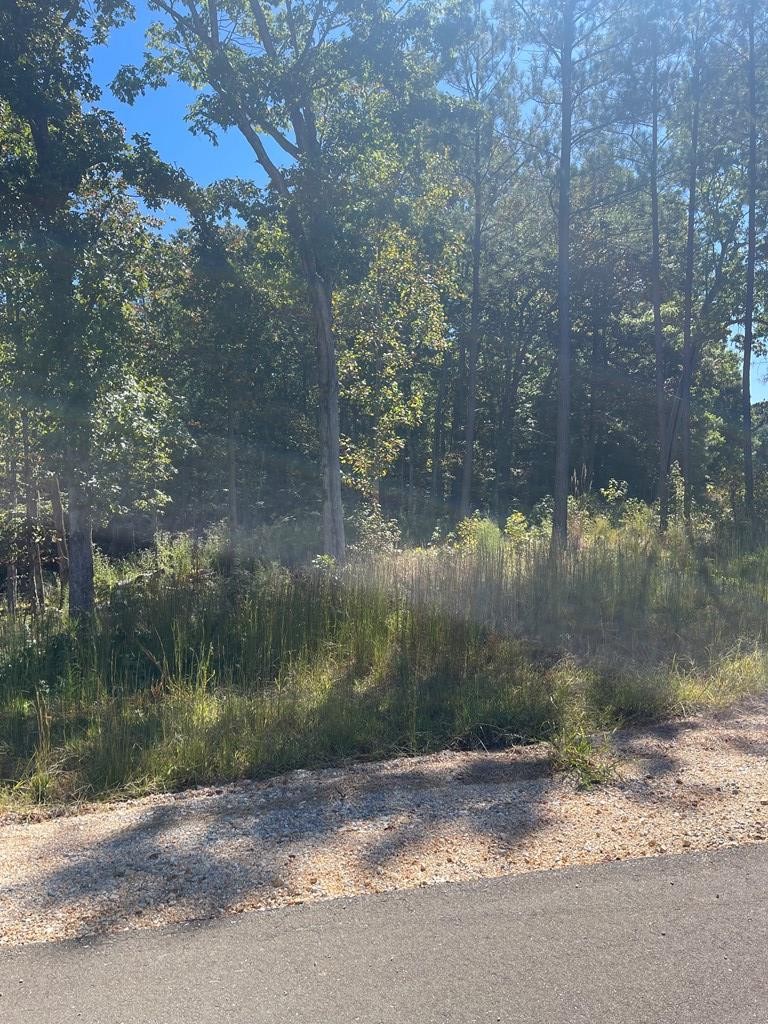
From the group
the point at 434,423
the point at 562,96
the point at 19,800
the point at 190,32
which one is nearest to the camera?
the point at 19,800

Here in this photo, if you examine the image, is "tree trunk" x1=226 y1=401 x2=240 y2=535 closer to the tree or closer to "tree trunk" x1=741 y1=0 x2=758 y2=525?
the tree

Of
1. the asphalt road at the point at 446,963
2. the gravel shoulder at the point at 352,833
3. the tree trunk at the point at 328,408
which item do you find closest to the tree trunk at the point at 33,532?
the tree trunk at the point at 328,408

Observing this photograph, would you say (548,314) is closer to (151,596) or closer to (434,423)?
(434,423)

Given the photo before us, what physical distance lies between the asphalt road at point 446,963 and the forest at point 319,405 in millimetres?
1548

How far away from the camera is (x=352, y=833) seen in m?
4.16

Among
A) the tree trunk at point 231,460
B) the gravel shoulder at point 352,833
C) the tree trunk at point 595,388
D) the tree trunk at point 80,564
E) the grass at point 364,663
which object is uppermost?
the tree trunk at point 595,388

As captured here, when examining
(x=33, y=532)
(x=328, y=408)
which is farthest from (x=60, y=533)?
(x=328, y=408)

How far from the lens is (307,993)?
2885mm

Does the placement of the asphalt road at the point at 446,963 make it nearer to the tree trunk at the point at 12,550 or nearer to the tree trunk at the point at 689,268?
the tree trunk at the point at 12,550

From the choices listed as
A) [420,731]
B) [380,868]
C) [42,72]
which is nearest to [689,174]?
[42,72]

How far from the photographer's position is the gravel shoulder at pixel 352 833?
356 centimetres

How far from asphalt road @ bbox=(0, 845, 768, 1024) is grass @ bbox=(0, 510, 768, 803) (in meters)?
1.48

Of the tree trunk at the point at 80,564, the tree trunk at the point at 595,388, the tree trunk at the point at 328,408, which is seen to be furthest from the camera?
the tree trunk at the point at 595,388

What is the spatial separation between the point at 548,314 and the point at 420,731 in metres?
31.6
